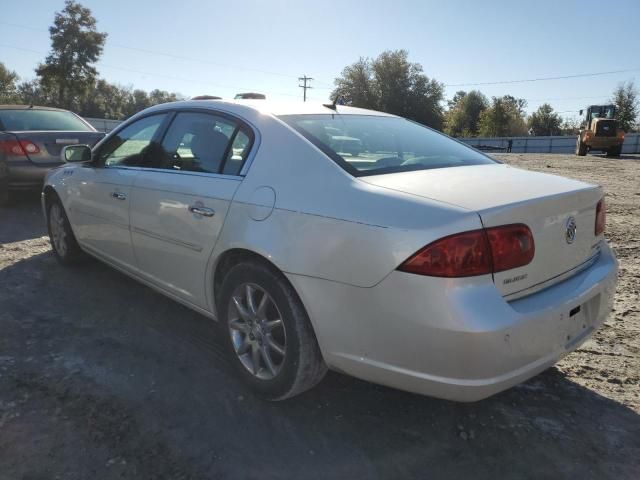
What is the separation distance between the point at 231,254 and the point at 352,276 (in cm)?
83

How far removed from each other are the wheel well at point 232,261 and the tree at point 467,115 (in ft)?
257

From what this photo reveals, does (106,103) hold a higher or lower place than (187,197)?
higher

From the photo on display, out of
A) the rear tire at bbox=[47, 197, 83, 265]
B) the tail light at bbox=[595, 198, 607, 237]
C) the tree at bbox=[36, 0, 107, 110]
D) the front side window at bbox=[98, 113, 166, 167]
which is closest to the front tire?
the front side window at bbox=[98, 113, 166, 167]

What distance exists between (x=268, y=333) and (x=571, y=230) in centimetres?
152

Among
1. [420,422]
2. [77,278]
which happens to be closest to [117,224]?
[77,278]

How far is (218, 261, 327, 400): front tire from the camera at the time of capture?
2365 millimetres

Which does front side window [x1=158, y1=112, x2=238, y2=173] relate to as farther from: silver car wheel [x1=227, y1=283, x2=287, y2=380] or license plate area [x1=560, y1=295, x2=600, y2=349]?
license plate area [x1=560, y1=295, x2=600, y2=349]

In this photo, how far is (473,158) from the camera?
→ 3010mm

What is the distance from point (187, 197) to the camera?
291cm

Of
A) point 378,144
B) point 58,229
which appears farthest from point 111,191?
point 378,144

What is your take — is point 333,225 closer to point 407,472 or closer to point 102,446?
point 407,472

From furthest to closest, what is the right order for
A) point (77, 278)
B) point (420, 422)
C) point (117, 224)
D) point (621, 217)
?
point (621, 217) → point (77, 278) → point (117, 224) → point (420, 422)

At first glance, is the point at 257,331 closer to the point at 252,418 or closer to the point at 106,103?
the point at 252,418

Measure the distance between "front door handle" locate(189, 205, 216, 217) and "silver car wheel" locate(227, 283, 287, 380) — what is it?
434 millimetres
